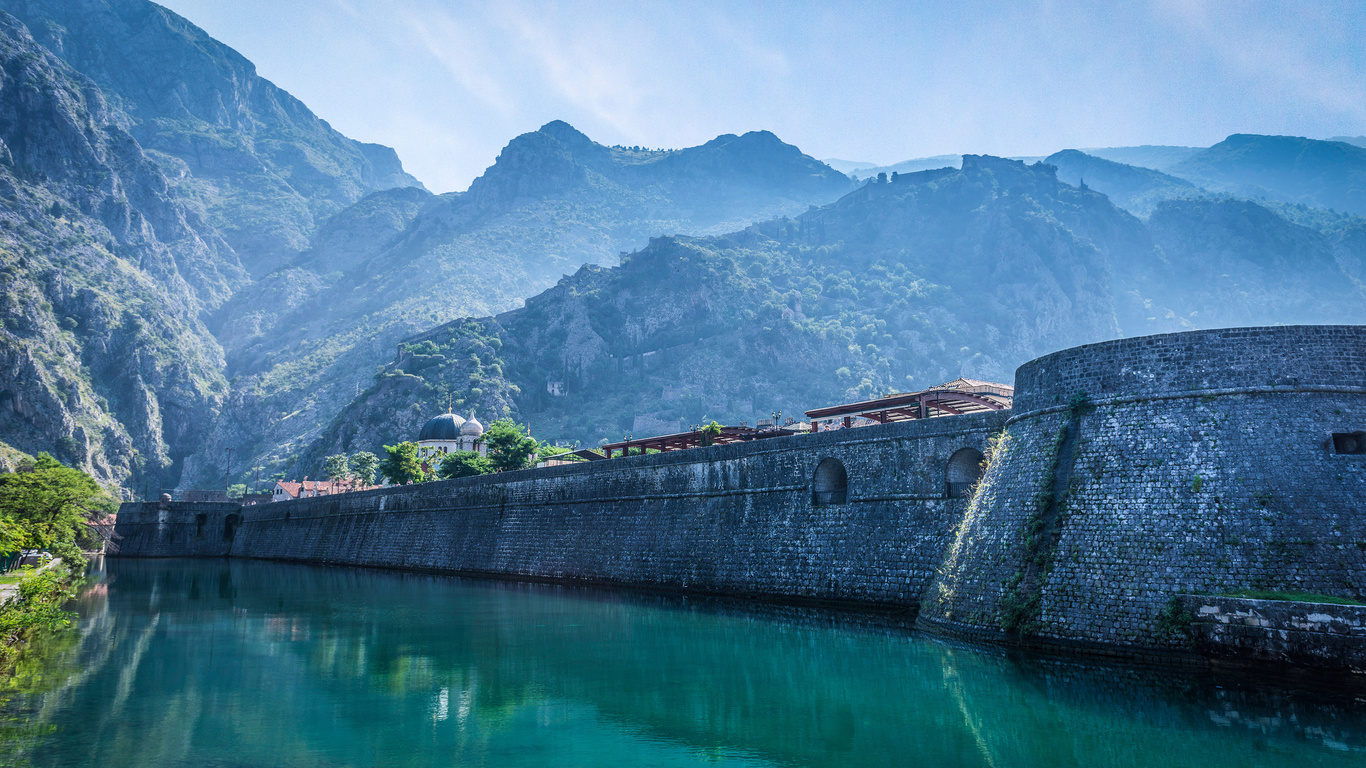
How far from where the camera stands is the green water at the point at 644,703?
11992mm

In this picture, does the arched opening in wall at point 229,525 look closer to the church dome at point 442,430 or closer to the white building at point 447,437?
the white building at point 447,437

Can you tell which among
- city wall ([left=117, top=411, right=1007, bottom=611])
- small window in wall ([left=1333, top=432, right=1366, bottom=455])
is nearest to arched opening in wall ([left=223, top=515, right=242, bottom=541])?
city wall ([left=117, top=411, right=1007, bottom=611])

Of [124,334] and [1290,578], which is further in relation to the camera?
[124,334]

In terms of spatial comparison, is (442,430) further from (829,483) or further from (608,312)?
(608,312)

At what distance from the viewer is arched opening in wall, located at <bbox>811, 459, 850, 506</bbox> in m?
27.6

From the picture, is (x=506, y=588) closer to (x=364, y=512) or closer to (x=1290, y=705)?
(x=364, y=512)

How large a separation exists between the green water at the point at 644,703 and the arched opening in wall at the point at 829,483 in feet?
14.8

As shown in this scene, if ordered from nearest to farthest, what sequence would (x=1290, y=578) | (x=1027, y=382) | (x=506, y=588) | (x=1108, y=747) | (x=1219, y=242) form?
(x=1108, y=747) → (x=1290, y=578) → (x=1027, y=382) → (x=506, y=588) → (x=1219, y=242)

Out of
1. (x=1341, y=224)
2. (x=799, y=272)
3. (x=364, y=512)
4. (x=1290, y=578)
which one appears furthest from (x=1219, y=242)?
(x=1290, y=578)

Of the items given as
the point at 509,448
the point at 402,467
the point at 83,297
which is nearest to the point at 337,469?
the point at 402,467

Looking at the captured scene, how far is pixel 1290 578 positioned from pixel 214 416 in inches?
6740

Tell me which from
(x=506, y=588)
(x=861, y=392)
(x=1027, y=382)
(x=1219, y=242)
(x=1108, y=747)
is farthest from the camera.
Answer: (x=1219, y=242)

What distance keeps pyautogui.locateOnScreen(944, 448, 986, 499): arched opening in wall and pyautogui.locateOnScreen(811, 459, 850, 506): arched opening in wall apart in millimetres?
4015

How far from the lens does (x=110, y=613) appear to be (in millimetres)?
29266
